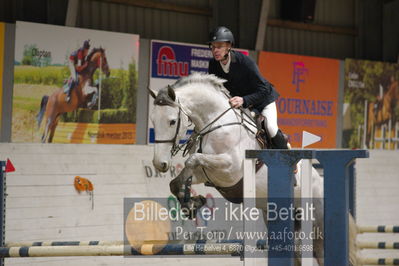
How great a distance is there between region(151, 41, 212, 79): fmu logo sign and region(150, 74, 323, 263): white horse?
Answer: 3494 millimetres

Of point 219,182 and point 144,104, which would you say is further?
point 144,104

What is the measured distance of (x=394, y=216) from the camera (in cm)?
854

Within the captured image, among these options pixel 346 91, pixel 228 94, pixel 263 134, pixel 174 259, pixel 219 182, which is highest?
pixel 346 91

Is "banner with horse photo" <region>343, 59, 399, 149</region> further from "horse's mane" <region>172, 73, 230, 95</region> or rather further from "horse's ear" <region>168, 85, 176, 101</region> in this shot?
"horse's ear" <region>168, 85, 176, 101</region>

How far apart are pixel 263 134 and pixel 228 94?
1.19 feet

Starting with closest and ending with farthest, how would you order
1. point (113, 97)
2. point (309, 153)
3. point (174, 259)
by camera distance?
point (309, 153) → point (174, 259) → point (113, 97)

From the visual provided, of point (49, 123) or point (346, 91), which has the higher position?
point (346, 91)

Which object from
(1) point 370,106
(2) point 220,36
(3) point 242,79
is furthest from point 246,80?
(1) point 370,106

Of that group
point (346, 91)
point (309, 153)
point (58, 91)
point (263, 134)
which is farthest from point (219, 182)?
point (346, 91)

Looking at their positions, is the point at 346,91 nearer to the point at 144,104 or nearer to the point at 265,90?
the point at 144,104

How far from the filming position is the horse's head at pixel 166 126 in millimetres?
3594

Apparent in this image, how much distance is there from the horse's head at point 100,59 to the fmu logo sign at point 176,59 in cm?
65

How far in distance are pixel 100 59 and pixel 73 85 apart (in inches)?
18.5

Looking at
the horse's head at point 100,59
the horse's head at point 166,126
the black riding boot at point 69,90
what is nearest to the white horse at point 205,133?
the horse's head at point 166,126
